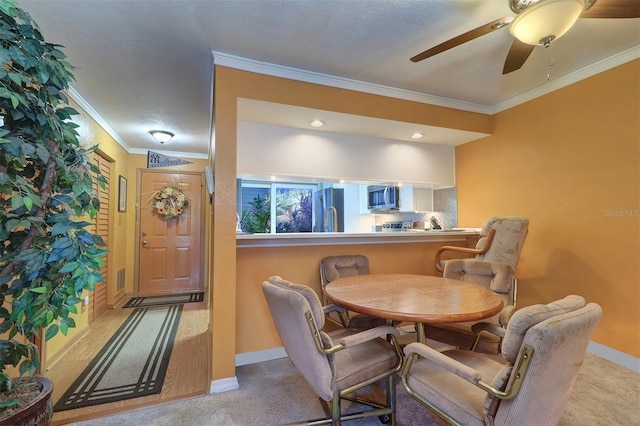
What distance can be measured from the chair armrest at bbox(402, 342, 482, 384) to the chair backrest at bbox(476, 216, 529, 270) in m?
1.66

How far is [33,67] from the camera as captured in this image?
1155mm

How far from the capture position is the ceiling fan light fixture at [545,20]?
4.33 feet

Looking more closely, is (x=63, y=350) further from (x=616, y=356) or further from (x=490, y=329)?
(x=616, y=356)

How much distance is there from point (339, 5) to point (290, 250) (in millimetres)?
1867

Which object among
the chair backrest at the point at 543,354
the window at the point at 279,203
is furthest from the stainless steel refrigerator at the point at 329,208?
the chair backrest at the point at 543,354

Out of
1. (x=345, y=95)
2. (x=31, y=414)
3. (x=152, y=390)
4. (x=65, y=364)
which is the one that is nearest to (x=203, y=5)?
(x=345, y=95)

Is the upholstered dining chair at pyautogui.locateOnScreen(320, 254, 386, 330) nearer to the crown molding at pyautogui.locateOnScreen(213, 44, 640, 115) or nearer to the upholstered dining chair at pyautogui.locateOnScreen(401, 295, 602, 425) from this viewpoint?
the upholstered dining chair at pyautogui.locateOnScreen(401, 295, 602, 425)

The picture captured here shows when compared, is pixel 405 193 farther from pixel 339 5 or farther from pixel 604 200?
pixel 339 5

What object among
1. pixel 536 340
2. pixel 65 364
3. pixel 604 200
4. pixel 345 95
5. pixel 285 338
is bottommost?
pixel 65 364

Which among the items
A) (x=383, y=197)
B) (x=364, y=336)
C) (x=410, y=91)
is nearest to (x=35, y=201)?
(x=364, y=336)

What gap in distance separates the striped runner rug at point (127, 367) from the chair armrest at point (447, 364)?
6.06 ft

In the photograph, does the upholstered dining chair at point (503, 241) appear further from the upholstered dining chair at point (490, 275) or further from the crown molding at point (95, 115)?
the crown molding at point (95, 115)

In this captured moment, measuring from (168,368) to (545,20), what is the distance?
3.34 meters

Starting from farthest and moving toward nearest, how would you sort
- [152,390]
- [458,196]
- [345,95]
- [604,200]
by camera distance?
[458,196] → [345,95] → [604,200] → [152,390]
